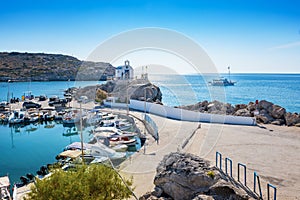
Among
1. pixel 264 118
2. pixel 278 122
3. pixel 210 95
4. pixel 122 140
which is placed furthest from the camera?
pixel 210 95

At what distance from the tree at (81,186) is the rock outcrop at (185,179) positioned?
1823mm

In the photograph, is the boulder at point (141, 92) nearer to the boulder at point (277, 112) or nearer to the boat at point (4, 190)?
the boulder at point (277, 112)

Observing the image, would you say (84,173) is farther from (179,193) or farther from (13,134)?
(13,134)

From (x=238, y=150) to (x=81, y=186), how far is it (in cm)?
903

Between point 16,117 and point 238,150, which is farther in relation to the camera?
point 16,117

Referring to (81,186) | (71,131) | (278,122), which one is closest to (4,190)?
(81,186)

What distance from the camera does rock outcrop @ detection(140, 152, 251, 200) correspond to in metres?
7.38

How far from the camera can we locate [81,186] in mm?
5641

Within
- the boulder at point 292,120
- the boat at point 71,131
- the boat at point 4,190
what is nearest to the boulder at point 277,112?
the boulder at point 292,120

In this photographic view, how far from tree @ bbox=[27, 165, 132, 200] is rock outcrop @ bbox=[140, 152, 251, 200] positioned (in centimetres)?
182

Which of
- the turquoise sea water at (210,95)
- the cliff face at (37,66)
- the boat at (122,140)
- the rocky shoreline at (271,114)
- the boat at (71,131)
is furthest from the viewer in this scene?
the cliff face at (37,66)

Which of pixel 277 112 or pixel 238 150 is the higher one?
pixel 277 112

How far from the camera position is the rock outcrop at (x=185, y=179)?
24.2ft

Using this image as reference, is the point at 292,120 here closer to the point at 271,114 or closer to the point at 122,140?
the point at 271,114
